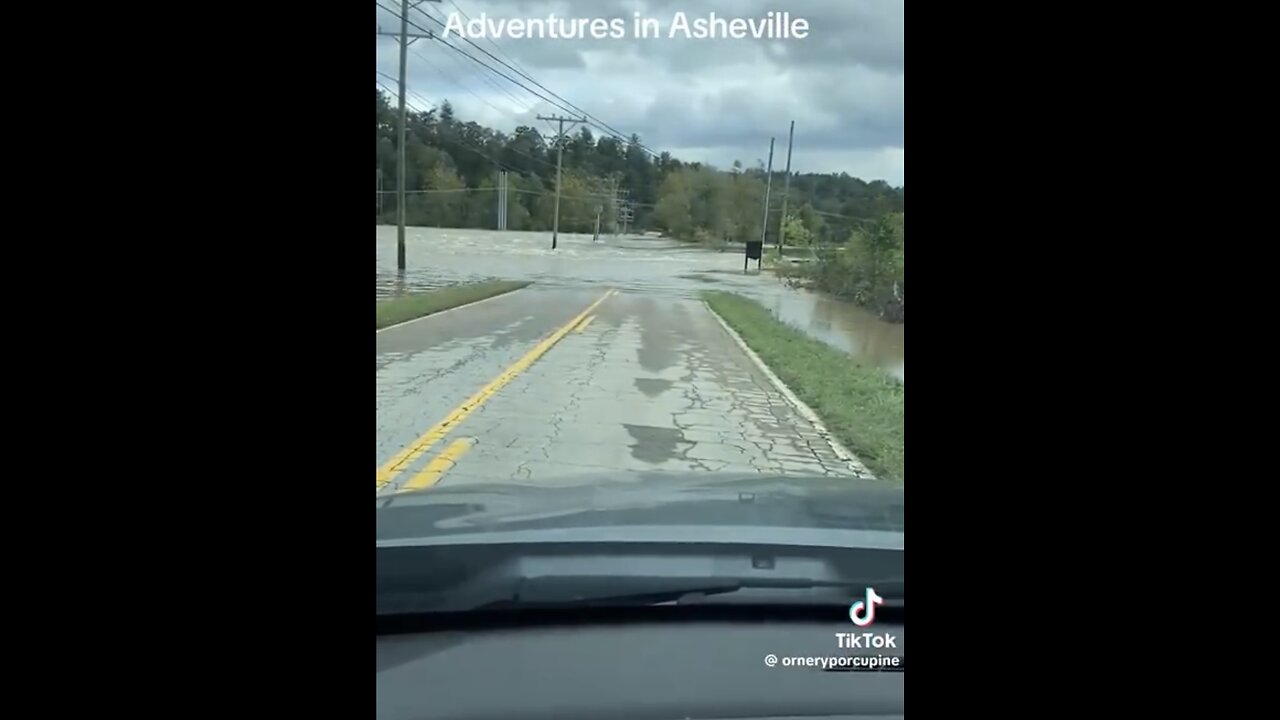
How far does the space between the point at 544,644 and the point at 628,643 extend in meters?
0.18

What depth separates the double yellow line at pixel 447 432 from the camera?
321 centimetres

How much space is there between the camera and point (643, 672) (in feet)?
6.94

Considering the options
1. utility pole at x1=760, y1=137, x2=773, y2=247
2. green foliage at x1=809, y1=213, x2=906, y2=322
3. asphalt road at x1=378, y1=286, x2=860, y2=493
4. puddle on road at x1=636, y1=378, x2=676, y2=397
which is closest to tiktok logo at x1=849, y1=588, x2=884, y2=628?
green foliage at x1=809, y1=213, x2=906, y2=322

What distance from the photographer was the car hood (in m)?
2.56

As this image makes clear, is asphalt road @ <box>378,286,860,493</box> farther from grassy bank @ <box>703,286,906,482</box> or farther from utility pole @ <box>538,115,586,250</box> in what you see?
utility pole @ <box>538,115,586,250</box>

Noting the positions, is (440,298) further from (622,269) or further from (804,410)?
(804,410)

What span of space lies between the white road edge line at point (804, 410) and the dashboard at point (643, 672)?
3.58ft

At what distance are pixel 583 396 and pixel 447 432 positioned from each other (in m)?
0.53

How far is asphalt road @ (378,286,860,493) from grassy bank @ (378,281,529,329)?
0.18ft

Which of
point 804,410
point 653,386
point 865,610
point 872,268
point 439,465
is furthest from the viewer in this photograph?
point 653,386

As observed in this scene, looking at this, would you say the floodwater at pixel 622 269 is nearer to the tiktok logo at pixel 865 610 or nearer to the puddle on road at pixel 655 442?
the puddle on road at pixel 655 442

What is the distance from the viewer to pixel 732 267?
12.3ft

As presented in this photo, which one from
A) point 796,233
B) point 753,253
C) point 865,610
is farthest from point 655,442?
point 865,610

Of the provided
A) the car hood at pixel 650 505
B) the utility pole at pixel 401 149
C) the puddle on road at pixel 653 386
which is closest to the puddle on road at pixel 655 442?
the puddle on road at pixel 653 386
